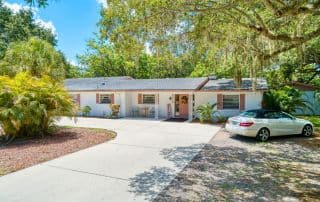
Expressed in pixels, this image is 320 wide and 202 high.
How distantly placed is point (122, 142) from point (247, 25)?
6717 mm

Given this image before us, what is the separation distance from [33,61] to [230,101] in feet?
45.7

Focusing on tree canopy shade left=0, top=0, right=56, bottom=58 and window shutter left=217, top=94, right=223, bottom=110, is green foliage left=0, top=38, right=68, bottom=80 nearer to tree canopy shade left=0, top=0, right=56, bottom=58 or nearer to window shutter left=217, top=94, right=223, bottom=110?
window shutter left=217, top=94, right=223, bottom=110

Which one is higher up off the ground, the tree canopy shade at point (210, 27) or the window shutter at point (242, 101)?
the tree canopy shade at point (210, 27)

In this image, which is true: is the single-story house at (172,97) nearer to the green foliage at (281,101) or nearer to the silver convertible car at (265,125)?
the green foliage at (281,101)

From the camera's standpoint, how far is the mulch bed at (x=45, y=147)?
7930 millimetres

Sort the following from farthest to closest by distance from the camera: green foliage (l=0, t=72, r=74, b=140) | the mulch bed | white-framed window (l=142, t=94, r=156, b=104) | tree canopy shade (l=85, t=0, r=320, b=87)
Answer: white-framed window (l=142, t=94, r=156, b=104), green foliage (l=0, t=72, r=74, b=140), the mulch bed, tree canopy shade (l=85, t=0, r=320, b=87)

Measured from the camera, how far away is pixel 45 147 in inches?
393

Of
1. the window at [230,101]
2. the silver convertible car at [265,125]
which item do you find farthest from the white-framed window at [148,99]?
the silver convertible car at [265,125]

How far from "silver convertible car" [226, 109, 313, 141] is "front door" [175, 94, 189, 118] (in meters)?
8.71

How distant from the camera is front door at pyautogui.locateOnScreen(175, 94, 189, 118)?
68.5 ft

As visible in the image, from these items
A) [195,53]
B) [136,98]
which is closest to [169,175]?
[195,53]

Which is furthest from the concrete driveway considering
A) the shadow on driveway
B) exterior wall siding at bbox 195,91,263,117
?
exterior wall siding at bbox 195,91,263,117

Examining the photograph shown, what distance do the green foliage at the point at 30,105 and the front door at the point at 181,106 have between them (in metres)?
10.0

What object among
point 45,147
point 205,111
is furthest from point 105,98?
point 45,147
